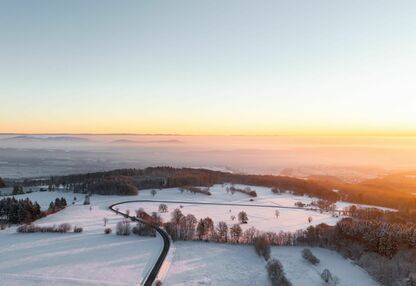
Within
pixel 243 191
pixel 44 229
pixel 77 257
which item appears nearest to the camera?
pixel 77 257

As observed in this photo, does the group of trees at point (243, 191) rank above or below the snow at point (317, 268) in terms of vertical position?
below

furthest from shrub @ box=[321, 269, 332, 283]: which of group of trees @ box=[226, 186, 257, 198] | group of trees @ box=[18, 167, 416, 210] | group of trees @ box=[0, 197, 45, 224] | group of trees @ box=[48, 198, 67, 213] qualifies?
group of trees @ box=[18, 167, 416, 210]

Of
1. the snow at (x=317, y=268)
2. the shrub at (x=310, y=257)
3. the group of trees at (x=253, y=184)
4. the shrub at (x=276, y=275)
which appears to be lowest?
the group of trees at (x=253, y=184)

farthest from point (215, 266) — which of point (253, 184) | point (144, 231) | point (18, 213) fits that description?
point (253, 184)

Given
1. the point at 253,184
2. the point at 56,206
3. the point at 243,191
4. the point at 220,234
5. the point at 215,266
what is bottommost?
the point at 253,184

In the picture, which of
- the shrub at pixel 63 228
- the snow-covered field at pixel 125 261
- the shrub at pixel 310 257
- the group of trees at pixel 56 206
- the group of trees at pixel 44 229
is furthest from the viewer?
Result: the group of trees at pixel 56 206

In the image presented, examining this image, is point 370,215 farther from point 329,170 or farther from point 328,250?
point 329,170

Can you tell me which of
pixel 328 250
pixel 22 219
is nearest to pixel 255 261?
pixel 328 250

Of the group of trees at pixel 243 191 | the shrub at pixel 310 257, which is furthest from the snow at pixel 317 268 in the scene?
the group of trees at pixel 243 191

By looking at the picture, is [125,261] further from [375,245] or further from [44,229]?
[375,245]

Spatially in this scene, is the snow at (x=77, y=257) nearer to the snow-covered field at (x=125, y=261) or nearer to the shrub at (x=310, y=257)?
the snow-covered field at (x=125, y=261)

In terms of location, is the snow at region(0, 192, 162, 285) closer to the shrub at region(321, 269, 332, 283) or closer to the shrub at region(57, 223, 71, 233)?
the shrub at region(57, 223, 71, 233)
